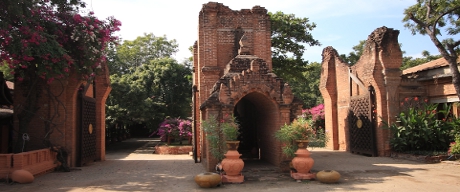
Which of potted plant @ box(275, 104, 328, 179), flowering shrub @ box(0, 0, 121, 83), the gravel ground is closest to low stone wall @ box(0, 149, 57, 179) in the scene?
the gravel ground

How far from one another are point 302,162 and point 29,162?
7.69 metres

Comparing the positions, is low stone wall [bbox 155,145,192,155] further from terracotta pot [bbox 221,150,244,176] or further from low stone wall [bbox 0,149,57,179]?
terracotta pot [bbox 221,150,244,176]

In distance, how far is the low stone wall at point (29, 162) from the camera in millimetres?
9688

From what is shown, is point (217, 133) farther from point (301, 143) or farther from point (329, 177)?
point (329, 177)

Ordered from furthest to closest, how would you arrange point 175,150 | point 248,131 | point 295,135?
point 175,150 → point 248,131 → point 295,135

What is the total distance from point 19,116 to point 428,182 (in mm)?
12160

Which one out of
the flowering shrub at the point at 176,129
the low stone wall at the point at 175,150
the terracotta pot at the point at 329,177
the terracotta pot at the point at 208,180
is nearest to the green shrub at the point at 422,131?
the terracotta pot at the point at 329,177

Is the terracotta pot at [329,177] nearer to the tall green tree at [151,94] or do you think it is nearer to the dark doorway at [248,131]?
the dark doorway at [248,131]

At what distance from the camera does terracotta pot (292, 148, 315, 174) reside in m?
9.21

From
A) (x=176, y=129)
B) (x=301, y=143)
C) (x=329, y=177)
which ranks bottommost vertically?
(x=329, y=177)

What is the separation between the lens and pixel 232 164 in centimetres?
898

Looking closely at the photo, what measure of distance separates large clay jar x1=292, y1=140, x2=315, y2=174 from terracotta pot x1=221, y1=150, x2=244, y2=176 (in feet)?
4.79

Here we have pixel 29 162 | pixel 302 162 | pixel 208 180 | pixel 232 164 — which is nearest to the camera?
pixel 208 180

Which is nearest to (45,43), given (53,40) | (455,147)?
(53,40)
